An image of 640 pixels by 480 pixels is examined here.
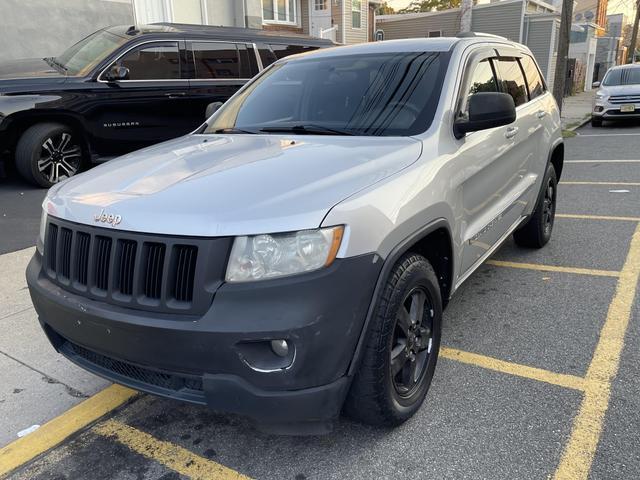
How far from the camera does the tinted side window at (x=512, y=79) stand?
4125mm

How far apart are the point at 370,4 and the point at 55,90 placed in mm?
21990

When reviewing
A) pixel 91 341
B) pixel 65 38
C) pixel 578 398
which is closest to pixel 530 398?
pixel 578 398

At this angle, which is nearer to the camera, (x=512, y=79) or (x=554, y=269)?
(x=512, y=79)

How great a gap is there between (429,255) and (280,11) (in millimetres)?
20216

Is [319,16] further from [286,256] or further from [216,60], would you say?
[286,256]

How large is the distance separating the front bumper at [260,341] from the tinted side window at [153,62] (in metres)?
5.60

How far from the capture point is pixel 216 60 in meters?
7.70

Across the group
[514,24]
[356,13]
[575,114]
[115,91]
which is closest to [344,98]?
[115,91]

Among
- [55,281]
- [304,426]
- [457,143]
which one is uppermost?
[457,143]

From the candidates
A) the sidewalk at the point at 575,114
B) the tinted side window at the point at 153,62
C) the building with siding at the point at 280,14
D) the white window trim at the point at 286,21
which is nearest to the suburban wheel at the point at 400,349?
the tinted side window at the point at 153,62

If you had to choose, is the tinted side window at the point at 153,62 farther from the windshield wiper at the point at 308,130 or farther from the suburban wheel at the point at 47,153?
the windshield wiper at the point at 308,130

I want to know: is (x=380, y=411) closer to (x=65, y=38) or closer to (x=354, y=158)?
(x=354, y=158)

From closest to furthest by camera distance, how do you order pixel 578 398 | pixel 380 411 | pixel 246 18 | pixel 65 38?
pixel 380 411 → pixel 578 398 → pixel 65 38 → pixel 246 18

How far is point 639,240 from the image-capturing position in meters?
5.33
